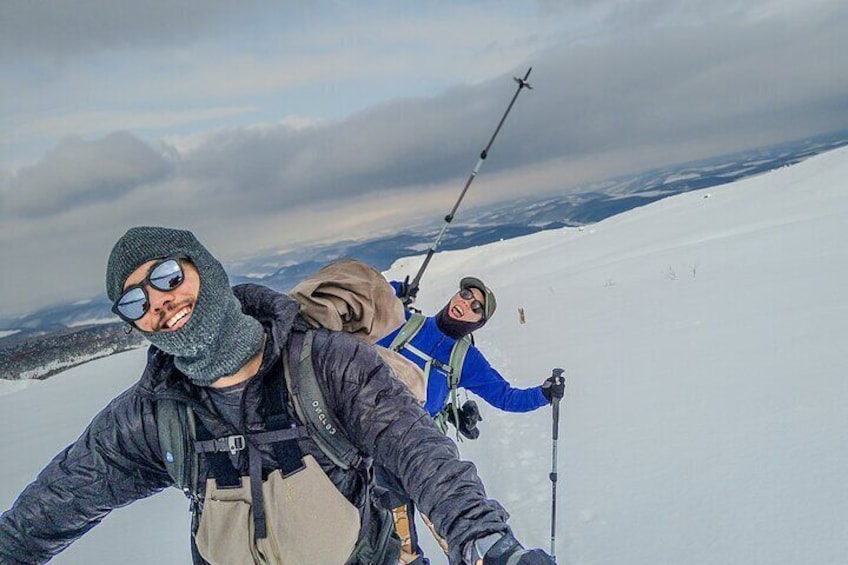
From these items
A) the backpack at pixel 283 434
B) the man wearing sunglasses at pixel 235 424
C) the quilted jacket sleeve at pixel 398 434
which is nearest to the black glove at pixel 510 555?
the quilted jacket sleeve at pixel 398 434

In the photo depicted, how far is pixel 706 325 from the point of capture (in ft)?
21.9

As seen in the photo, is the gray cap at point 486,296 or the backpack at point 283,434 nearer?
the backpack at point 283,434

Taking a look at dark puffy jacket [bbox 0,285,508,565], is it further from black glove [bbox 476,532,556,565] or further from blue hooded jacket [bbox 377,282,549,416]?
blue hooded jacket [bbox 377,282,549,416]

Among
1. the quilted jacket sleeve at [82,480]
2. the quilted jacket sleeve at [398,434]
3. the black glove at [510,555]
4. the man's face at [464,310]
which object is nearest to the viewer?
the black glove at [510,555]

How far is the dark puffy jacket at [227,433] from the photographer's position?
5.05 ft

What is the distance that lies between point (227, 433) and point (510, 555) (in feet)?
3.12

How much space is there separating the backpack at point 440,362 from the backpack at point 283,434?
2.09 metres

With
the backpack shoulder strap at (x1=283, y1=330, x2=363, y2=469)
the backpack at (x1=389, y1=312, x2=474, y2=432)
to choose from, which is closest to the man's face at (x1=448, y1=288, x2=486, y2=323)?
the backpack at (x1=389, y1=312, x2=474, y2=432)

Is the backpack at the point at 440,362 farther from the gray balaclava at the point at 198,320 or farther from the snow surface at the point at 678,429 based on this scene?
the gray balaclava at the point at 198,320

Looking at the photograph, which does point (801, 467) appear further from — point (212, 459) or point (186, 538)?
point (186, 538)

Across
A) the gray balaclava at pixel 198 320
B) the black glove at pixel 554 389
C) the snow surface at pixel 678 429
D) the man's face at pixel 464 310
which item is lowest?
the snow surface at pixel 678 429

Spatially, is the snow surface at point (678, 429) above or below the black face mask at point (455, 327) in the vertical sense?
below

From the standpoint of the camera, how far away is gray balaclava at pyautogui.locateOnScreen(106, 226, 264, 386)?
1646 millimetres

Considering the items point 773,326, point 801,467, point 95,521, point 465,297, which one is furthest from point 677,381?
point 95,521
